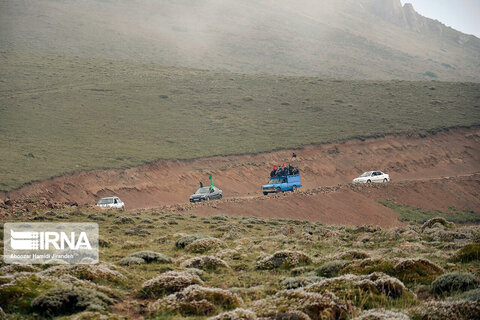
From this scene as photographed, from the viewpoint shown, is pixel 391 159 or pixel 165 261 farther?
pixel 391 159

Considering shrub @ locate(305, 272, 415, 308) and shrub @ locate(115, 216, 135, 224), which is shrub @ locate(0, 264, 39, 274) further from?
shrub @ locate(115, 216, 135, 224)

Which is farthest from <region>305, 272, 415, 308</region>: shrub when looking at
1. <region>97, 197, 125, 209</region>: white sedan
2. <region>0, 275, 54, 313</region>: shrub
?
<region>97, 197, 125, 209</region>: white sedan

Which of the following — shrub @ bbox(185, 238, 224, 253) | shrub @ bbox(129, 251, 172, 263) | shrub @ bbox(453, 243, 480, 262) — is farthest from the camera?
shrub @ bbox(185, 238, 224, 253)

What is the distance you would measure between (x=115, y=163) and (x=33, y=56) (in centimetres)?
4870

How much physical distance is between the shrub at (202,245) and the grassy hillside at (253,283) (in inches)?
1.8

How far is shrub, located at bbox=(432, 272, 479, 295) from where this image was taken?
10.4 m

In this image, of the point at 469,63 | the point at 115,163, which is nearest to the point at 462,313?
the point at 115,163

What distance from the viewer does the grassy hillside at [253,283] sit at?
944 centimetres

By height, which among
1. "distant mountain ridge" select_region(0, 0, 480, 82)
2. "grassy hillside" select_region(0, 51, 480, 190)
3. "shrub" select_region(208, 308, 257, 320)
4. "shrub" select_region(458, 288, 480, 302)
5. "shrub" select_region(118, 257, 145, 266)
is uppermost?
"distant mountain ridge" select_region(0, 0, 480, 82)

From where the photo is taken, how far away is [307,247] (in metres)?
19.5

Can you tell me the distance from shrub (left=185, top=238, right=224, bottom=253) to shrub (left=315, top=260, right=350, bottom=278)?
6081mm

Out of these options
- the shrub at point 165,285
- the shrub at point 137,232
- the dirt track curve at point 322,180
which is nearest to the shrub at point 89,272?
the shrub at point 165,285

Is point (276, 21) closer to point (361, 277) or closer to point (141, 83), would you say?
point (141, 83)

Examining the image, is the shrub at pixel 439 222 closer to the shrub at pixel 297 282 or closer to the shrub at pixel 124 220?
the shrub at pixel 297 282
